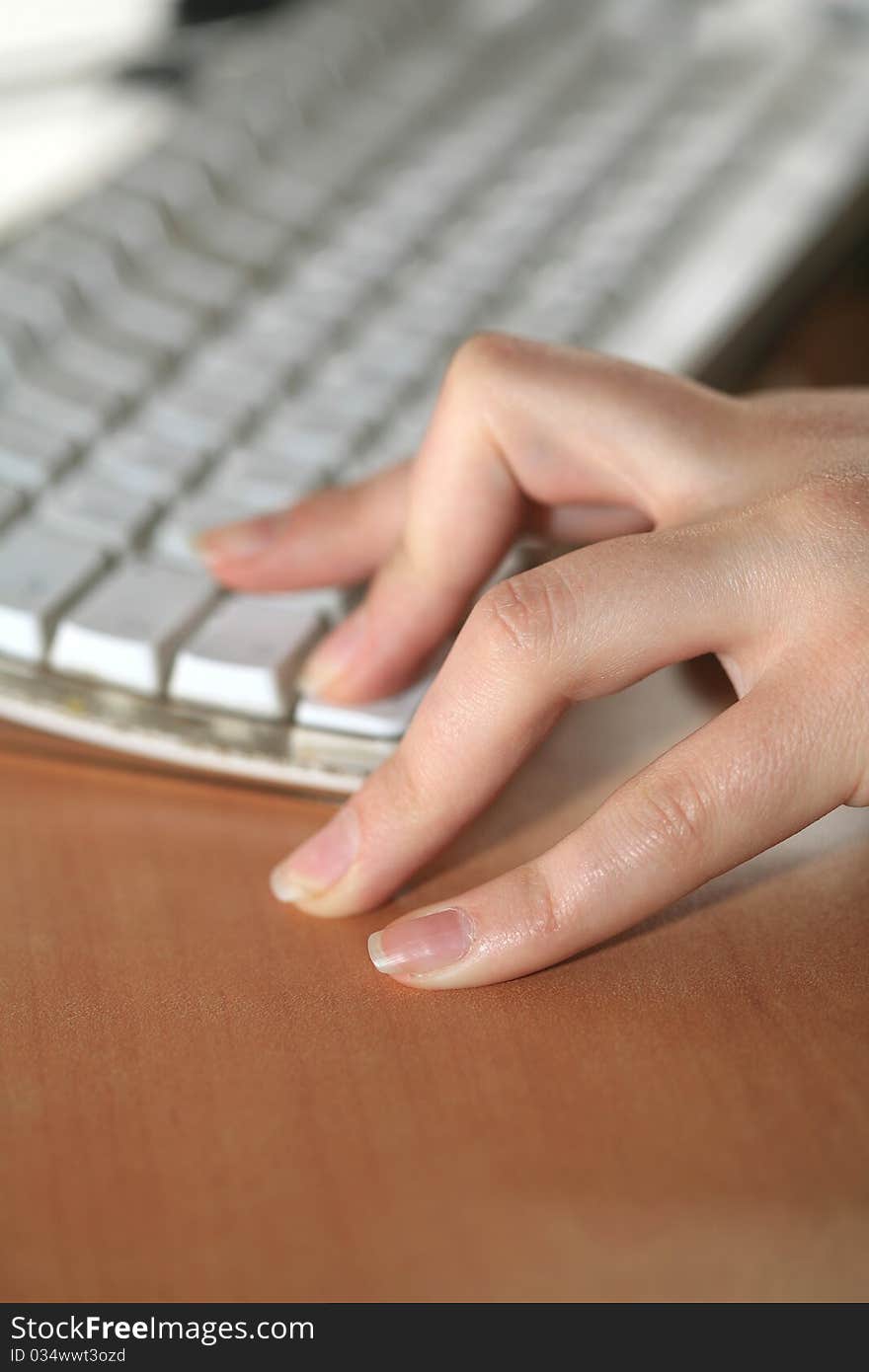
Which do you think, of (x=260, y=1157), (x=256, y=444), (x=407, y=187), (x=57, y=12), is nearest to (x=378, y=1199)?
(x=260, y=1157)

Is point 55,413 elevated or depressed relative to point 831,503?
depressed

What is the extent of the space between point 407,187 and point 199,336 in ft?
0.60

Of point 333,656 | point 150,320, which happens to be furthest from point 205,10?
point 333,656

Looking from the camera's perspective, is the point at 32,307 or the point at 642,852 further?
the point at 32,307

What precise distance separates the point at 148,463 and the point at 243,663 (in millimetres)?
114

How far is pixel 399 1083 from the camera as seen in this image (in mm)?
333

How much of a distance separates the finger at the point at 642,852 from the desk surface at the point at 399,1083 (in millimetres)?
12

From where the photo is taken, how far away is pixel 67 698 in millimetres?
443

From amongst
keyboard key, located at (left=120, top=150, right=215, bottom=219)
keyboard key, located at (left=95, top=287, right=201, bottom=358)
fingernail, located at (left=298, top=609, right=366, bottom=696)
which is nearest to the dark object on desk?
keyboard key, located at (left=120, top=150, right=215, bottom=219)

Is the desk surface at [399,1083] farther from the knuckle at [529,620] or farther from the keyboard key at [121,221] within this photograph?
the keyboard key at [121,221]

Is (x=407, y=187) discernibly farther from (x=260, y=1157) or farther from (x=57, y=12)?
(x=260, y=1157)

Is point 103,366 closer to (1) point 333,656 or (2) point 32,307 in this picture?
(2) point 32,307

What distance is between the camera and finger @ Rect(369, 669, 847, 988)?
365mm

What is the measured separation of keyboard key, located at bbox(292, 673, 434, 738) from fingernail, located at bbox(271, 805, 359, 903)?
1.7 inches
